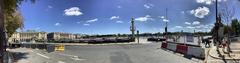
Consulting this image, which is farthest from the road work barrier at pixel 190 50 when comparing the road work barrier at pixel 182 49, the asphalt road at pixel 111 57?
the asphalt road at pixel 111 57

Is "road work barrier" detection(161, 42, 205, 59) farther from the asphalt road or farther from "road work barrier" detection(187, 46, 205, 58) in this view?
the asphalt road

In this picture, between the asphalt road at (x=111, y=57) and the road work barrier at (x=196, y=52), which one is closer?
the asphalt road at (x=111, y=57)

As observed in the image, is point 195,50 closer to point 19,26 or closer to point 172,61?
point 172,61

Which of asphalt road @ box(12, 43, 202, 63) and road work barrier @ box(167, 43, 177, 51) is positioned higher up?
road work barrier @ box(167, 43, 177, 51)

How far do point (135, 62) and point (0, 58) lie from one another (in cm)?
1537

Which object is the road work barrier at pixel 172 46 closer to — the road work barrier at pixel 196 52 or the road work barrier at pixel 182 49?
the road work barrier at pixel 182 49

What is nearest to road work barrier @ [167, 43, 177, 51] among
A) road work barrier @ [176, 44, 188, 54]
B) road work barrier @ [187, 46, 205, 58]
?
road work barrier @ [176, 44, 188, 54]

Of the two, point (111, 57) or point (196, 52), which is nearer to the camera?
point (196, 52)

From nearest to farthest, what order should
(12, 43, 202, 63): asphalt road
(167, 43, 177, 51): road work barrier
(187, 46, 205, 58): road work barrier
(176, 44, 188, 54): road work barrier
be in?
1. (12, 43, 202, 63): asphalt road
2. (187, 46, 205, 58): road work barrier
3. (176, 44, 188, 54): road work barrier
4. (167, 43, 177, 51): road work barrier

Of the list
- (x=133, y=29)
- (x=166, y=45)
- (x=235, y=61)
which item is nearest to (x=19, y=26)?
(x=166, y=45)

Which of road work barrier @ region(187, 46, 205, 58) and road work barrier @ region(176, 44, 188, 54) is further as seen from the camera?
road work barrier @ region(176, 44, 188, 54)

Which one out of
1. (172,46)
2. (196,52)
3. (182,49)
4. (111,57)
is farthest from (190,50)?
(172,46)

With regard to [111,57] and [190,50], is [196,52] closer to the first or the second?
[190,50]

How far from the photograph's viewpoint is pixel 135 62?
2644cm
